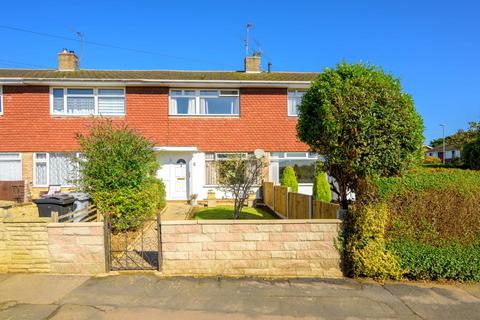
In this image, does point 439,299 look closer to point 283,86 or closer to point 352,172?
point 352,172

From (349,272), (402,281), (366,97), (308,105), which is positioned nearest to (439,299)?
(402,281)

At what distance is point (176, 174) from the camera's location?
14.1 meters

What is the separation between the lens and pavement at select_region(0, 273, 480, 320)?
400cm

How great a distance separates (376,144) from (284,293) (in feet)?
9.29

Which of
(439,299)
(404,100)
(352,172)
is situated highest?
(404,100)

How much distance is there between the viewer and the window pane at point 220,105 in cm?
1423

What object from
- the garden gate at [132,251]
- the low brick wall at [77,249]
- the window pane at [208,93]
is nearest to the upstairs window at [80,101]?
the window pane at [208,93]

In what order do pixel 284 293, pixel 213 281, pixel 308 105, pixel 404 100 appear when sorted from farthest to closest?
1. pixel 308 105
2. pixel 404 100
3. pixel 213 281
4. pixel 284 293

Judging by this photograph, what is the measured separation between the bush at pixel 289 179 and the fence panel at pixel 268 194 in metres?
0.73

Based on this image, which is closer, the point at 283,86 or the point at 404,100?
the point at 404,100

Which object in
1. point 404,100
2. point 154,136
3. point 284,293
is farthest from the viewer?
point 154,136

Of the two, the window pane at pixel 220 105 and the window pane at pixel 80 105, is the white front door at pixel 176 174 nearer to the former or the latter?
the window pane at pixel 220 105

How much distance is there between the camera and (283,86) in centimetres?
1420

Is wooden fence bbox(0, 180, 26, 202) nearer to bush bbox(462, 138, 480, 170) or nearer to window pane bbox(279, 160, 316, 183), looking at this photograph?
window pane bbox(279, 160, 316, 183)
